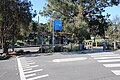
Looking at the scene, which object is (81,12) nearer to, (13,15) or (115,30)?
(13,15)

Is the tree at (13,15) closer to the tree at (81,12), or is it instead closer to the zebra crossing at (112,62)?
the tree at (81,12)

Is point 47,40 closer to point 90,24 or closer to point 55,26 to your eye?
point 90,24

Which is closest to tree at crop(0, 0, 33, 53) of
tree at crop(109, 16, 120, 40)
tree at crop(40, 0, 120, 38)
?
tree at crop(40, 0, 120, 38)

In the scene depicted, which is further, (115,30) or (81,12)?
(115,30)

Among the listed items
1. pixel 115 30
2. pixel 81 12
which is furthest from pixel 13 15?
pixel 115 30

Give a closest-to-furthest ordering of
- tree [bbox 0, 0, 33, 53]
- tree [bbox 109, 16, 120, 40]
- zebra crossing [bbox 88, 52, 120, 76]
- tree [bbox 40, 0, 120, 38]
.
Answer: zebra crossing [bbox 88, 52, 120, 76], tree [bbox 0, 0, 33, 53], tree [bbox 40, 0, 120, 38], tree [bbox 109, 16, 120, 40]

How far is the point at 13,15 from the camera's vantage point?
30.5 m

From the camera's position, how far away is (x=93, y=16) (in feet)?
149

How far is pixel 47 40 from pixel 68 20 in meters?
32.0

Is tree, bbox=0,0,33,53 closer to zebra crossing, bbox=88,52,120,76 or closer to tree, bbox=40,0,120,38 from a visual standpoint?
tree, bbox=40,0,120,38

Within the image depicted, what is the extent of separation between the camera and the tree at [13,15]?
29.4m

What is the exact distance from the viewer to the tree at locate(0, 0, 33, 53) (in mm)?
29438

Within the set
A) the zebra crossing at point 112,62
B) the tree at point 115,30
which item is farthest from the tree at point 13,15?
the tree at point 115,30

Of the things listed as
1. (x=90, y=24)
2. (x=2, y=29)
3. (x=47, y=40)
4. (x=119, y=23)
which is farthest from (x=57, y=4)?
(x=47, y=40)
